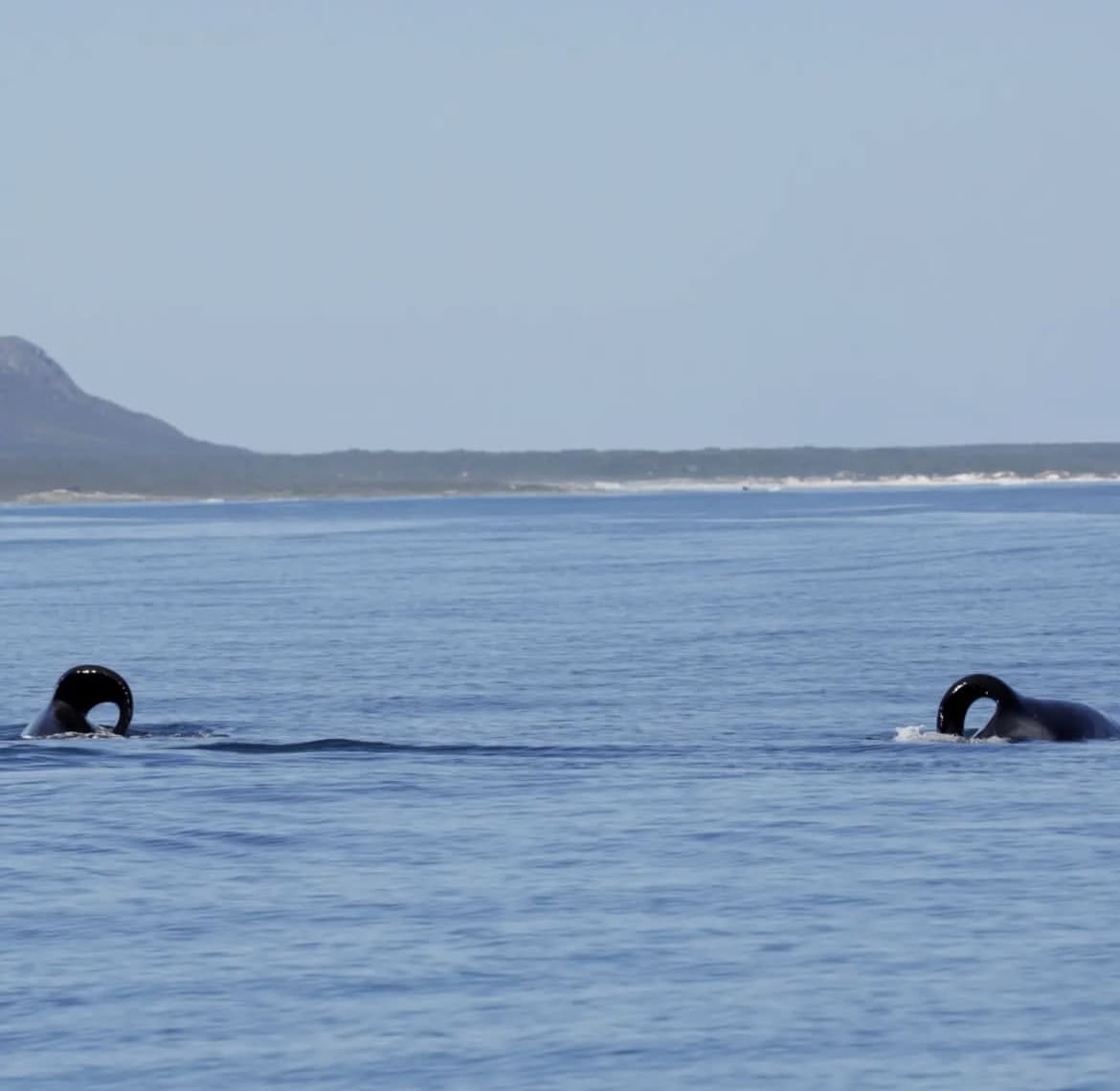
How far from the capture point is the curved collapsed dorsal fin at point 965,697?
26703mm

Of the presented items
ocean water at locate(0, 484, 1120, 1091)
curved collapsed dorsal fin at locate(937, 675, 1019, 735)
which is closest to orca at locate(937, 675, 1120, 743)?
curved collapsed dorsal fin at locate(937, 675, 1019, 735)

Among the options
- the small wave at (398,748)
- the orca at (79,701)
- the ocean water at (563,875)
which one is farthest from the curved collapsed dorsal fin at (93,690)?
the small wave at (398,748)

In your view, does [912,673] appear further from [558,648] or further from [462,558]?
[462,558]

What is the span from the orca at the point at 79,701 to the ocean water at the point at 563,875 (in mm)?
471

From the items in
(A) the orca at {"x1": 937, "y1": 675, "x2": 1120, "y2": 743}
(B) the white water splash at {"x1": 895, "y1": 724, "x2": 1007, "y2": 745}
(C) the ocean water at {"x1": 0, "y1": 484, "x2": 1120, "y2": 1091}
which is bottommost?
(C) the ocean water at {"x1": 0, "y1": 484, "x2": 1120, "y2": 1091}

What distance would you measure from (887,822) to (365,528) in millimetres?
142030

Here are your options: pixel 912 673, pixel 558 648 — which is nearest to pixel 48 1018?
pixel 912 673

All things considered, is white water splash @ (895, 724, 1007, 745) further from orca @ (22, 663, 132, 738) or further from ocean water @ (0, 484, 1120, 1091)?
orca @ (22, 663, 132, 738)

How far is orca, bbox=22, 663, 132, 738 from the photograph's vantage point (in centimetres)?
2878

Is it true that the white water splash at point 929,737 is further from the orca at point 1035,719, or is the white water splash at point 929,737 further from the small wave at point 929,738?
the orca at point 1035,719

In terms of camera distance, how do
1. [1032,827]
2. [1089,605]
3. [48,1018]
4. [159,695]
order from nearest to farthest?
1. [48,1018]
2. [1032,827]
3. [159,695]
4. [1089,605]

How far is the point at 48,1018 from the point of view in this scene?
15141 mm

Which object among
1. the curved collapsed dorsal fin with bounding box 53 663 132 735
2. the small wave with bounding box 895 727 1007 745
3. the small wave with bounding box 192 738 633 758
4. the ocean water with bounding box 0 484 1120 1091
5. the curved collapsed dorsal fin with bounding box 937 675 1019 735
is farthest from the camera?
the curved collapsed dorsal fin with bounding box 53 663 132 735

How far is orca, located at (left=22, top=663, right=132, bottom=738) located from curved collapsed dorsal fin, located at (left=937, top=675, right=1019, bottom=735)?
8.95m
